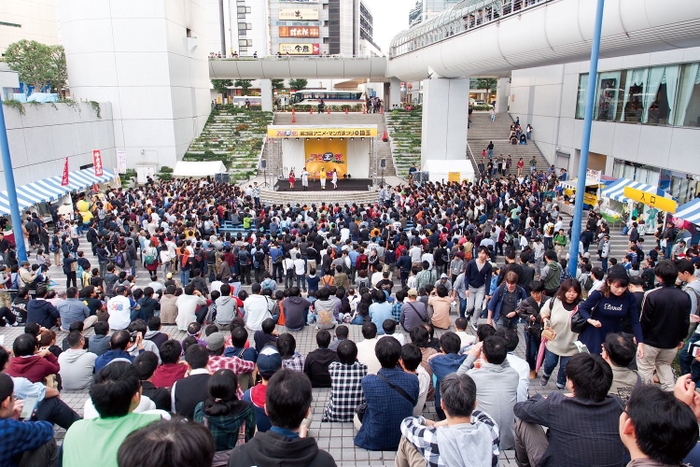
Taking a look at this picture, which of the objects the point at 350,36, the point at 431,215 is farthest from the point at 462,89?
the point at 350,36

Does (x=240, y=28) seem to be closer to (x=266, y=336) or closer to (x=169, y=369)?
(x=266, y=336)

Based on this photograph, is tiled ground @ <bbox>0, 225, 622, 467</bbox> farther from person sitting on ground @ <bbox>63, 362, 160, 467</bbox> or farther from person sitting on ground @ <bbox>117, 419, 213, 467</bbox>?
person sitting on ground @ <bbox>117, 419, 213, 467</bbox>

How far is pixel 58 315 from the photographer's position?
7.47 metres

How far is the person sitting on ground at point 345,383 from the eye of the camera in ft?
14.5

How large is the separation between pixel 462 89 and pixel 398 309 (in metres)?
22.0

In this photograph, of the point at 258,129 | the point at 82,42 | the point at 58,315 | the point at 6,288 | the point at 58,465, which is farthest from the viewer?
the point at 258,129

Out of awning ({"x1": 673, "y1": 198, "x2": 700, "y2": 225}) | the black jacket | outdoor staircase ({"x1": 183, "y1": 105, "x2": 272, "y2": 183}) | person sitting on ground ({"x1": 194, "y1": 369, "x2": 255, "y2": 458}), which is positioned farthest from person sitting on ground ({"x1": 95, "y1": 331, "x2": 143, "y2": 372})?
outdoor staircase ({"x1": 183, "y1": 105, "x2": 272, "y2": 183})

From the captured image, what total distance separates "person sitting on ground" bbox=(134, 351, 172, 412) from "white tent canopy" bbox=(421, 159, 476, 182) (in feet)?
69.3

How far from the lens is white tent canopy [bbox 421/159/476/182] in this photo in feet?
79.5

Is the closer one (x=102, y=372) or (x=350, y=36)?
(x=102, y=372)

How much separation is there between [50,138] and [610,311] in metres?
22.5

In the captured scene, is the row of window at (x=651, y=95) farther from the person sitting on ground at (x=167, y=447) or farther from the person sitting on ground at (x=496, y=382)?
the person sitting on ground at (x=167, y=447)

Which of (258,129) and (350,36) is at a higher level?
(350,36)

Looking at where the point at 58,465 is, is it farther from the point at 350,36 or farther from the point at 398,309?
the point at 350,36
